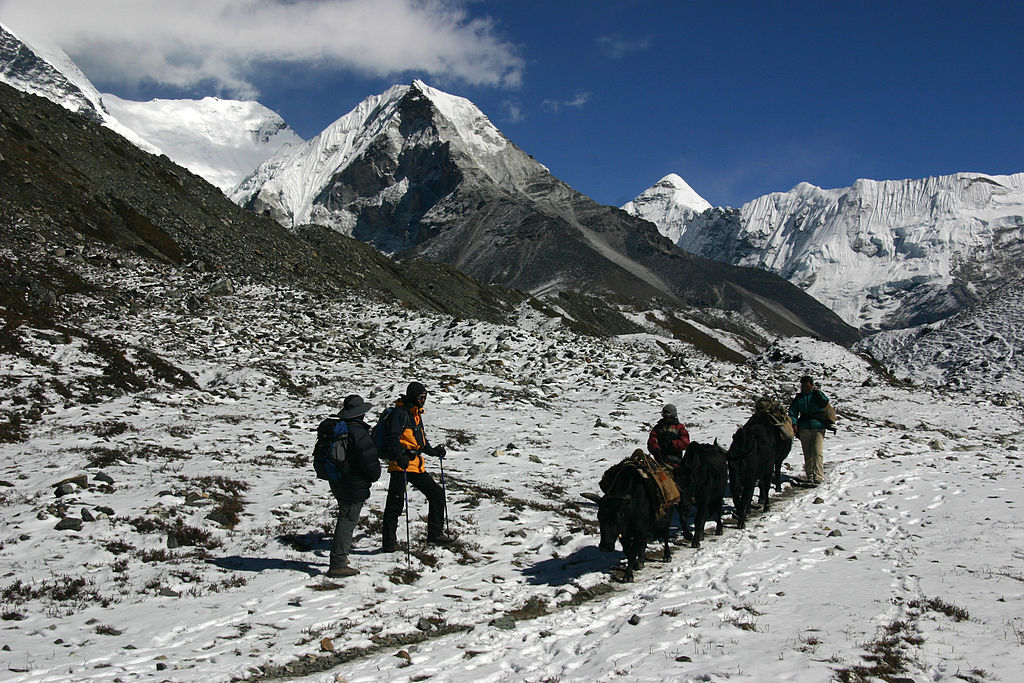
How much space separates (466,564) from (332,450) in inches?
106

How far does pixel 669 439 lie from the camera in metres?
11.5

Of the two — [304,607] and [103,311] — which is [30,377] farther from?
[304,607]

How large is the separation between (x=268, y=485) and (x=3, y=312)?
49.9 ft

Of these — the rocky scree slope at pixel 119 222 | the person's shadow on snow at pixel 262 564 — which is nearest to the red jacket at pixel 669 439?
the person's shadow on snow at pixel 262 564

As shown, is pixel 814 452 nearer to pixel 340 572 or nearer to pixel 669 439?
pixel 669 439

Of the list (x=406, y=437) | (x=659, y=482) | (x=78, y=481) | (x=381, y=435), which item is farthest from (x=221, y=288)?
(x=659, y=482)

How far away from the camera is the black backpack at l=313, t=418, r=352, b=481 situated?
8734mm

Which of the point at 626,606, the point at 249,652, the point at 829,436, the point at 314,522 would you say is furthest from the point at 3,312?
the point at 829,436

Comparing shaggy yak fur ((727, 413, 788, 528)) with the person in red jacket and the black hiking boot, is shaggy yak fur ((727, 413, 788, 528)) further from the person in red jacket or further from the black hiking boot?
the black hiking boot

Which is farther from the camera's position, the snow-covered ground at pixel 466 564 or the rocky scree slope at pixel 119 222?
the rocky scree slope at pixel 119 222

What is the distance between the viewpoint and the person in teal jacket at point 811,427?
609 inches

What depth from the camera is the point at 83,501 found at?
10.5 metres

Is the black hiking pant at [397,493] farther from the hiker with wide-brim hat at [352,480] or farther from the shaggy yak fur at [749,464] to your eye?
the shaggy yak fur at [749,464]

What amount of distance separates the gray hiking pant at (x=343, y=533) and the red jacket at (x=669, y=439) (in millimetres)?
5326
